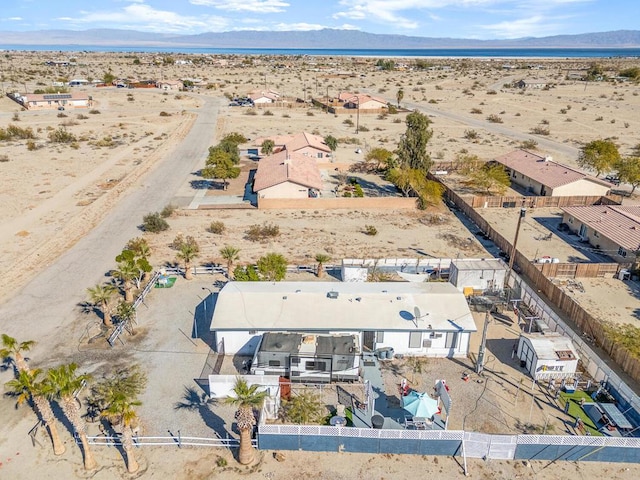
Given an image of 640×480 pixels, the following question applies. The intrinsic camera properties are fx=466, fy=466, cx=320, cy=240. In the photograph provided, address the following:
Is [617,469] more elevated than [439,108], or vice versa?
[439,108]

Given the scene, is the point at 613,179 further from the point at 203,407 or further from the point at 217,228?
the point at 203,407

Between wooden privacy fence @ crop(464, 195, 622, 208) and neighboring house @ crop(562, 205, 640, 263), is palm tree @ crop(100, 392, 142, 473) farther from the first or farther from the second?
wooden privacy fence @ crop(464, 195, 622, 208)

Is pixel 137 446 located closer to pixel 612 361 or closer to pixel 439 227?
pixel 612 361

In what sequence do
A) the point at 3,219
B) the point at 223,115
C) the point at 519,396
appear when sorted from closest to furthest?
the point at 519,396, the point at 3,219, the point at 223,115

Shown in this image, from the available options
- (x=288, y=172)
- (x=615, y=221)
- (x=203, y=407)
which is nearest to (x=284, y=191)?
(x=288, y=172)

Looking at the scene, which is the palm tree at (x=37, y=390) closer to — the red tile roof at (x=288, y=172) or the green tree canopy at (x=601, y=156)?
the red tile roof at (x=288, y=172)

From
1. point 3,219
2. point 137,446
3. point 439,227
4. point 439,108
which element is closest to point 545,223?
point 439,227

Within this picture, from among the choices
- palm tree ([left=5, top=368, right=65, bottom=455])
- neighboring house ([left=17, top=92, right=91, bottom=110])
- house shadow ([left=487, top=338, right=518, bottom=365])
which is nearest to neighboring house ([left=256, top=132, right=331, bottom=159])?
house shadow ([left=487, top=338, right=518, bottom=365])
